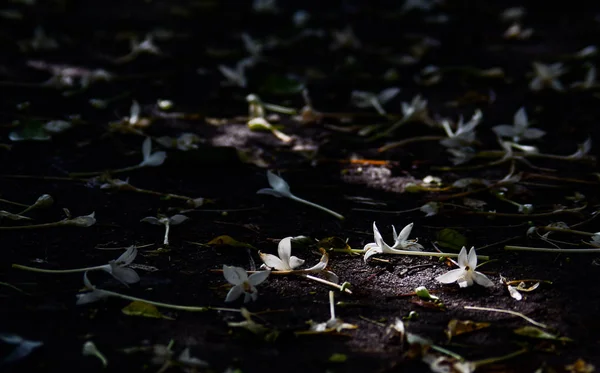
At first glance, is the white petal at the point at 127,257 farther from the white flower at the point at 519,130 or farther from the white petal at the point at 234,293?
the white flower at the point at 519,130

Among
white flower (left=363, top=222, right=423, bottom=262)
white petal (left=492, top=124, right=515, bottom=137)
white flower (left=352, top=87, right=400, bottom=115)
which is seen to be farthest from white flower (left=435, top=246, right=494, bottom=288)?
white flower (left=352, top=87, right=400, bottom=115)

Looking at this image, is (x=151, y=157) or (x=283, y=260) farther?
(x=151, y=157)

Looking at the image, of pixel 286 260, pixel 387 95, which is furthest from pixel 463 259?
pixel 387 95

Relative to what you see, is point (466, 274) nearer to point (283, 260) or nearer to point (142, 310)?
point (283, 260)

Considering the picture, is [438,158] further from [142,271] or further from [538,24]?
[538,24]

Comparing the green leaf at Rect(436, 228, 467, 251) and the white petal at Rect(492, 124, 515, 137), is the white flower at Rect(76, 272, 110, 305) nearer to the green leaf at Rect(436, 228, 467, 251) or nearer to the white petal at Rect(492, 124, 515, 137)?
the green leaf at Rect(436, 228, 467, 251)

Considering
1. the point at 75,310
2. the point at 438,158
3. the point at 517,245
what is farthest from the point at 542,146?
the point at 75,310
